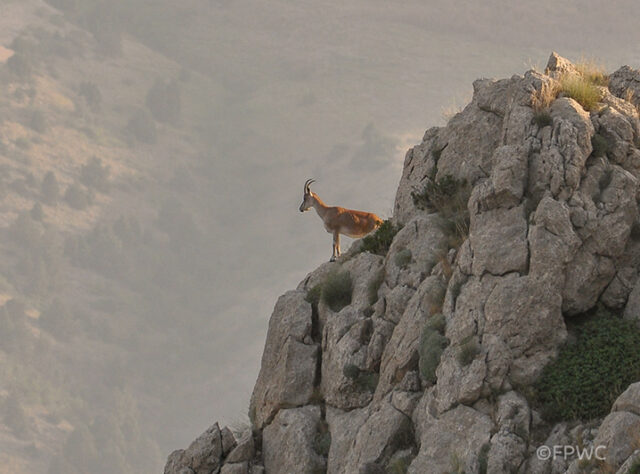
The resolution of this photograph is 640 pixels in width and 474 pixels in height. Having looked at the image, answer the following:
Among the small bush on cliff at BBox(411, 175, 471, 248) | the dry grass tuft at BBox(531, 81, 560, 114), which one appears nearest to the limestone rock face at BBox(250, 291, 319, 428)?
the small bush on cliff at BBox(411, 175, 471, 248)

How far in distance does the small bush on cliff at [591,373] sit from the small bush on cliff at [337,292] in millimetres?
6379

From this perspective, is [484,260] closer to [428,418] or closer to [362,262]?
[428,418]

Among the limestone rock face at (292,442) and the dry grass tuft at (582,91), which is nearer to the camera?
the limestone rock face at (292,442)

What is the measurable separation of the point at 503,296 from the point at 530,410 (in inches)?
89.4

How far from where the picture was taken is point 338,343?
81.9 ft

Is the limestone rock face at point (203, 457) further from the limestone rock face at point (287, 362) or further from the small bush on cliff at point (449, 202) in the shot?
the small bush on cliff at point (449, 202)

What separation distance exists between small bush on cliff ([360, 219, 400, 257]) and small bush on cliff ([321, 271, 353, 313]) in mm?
1503

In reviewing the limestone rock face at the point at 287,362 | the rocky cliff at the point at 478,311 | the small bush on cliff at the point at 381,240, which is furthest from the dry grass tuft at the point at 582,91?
the limestone rock face at the point at 287,362

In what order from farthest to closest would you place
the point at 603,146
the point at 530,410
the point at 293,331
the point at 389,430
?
1. the point at 293,331
2. the point at 603,146
3. the point at 389,430
4. the point at 530,410

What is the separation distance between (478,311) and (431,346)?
1.11m

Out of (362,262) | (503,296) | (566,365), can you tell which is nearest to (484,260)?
(503,296)

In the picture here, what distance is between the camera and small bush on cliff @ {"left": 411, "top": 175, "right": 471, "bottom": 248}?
25.1 meters

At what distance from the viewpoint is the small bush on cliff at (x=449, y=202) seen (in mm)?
25148

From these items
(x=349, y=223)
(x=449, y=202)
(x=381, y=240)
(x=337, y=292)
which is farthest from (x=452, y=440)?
(x=349, y=223)
